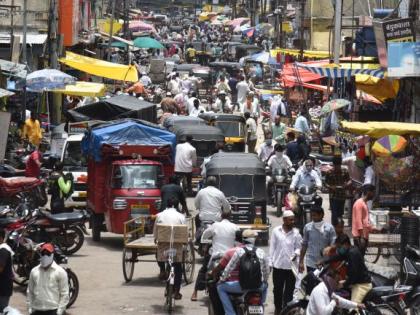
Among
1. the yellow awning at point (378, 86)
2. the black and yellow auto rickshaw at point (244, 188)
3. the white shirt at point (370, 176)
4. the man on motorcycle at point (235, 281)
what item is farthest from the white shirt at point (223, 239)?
the yellow awning at point (378, 86)

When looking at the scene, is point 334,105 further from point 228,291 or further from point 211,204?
point 228,291

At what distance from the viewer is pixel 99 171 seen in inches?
947

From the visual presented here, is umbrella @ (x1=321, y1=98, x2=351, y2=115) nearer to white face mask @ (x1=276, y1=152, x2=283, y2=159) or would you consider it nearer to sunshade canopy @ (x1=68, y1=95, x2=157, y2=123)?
white face mask @ (x1=276, y1=152, x2=283, y2=159)

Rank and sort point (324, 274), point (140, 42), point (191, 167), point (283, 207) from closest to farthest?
point (324, 274)
point (283, 207)
point (191, 167)
point (140, 42)

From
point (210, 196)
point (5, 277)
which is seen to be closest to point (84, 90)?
point (210, 196)

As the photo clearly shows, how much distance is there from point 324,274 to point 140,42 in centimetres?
6188

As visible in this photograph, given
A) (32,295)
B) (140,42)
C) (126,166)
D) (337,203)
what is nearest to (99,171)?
(126,166)

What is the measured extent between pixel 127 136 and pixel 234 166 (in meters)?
2.17

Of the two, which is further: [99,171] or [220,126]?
[220,126]

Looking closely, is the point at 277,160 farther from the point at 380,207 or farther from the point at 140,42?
the point at 140,42

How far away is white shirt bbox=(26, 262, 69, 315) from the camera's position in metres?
14.2

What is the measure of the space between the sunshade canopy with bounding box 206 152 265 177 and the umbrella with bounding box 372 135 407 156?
11.4ft

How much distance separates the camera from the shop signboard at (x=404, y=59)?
80.4 ft

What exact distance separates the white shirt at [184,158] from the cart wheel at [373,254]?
28.4 feet
